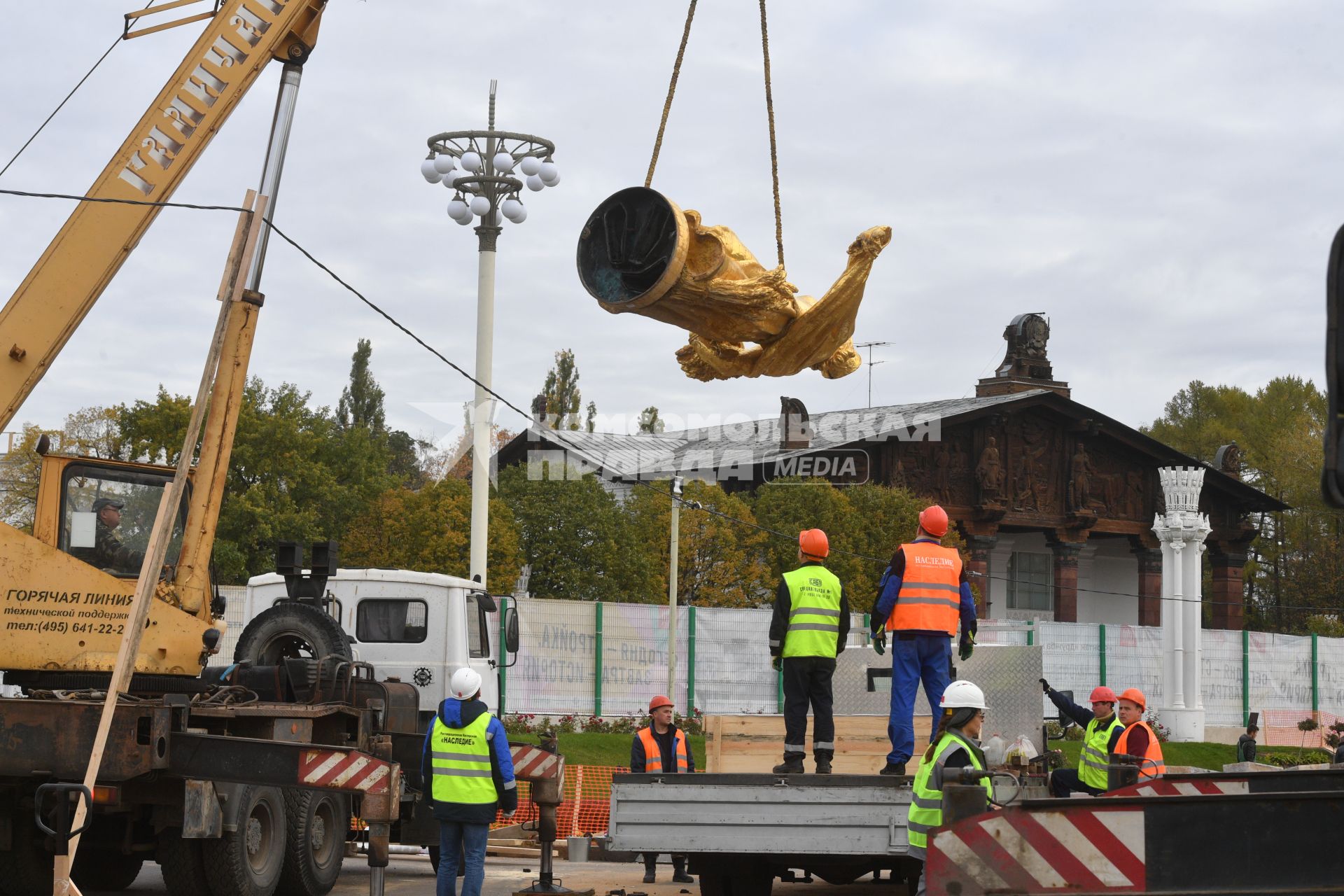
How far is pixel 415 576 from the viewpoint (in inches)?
642

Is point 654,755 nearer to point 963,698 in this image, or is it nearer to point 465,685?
point 465,685

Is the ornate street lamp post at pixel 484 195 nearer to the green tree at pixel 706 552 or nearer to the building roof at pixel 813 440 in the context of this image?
the green tree at pixel 706 552

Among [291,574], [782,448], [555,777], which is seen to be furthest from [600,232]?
[782,448]

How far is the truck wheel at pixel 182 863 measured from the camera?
11.8m

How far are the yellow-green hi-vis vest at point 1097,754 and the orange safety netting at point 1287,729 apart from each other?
28.9 m

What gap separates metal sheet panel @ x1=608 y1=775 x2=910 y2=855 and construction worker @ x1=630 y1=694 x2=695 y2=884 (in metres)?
4.31

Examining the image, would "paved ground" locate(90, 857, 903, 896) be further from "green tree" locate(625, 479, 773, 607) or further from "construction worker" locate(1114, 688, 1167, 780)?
"green tree" locate(625, 479, 773, 607)

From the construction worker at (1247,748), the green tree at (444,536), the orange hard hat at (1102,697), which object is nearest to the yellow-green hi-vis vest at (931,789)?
the orange hard hat at (1102,697)

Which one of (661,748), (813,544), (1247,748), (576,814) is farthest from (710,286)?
(1247,748)

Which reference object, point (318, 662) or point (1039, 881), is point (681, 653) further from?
point (1039, 881)

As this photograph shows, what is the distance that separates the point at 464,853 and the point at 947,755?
14.0ft

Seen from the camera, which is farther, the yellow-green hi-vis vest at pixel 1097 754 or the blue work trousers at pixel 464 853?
the yellow-green hi-vis vest at pixel 1097 754

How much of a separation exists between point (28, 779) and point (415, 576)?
5543mm

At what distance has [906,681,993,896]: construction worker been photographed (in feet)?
25.5
